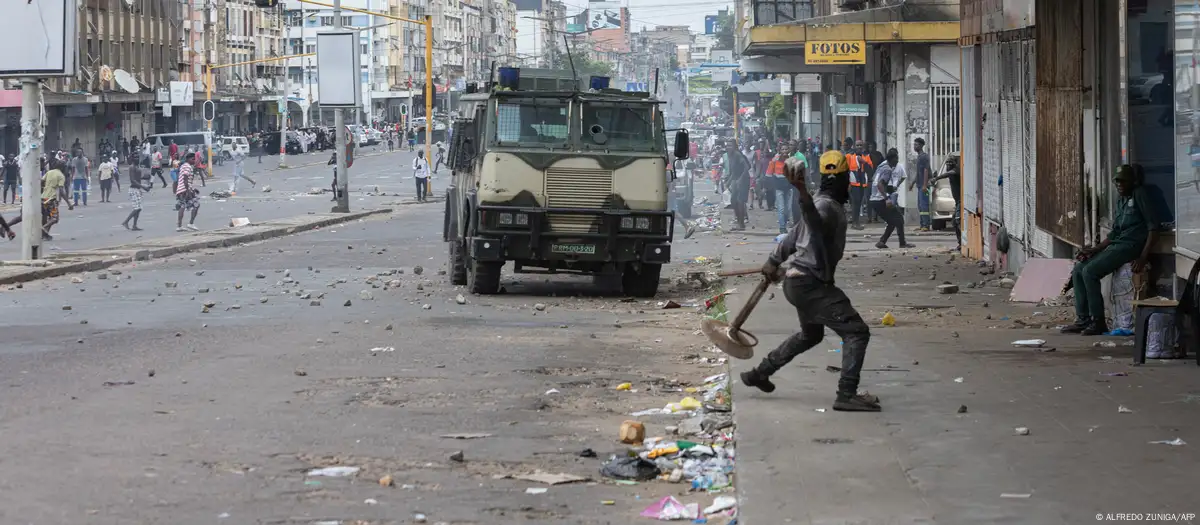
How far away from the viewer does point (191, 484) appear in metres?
7.25

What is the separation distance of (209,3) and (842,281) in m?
84.7

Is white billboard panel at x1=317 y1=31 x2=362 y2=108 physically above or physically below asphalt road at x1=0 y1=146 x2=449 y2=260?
above

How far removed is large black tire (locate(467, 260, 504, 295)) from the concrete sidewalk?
5160 mm

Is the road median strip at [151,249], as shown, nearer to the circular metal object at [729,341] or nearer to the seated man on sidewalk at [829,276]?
the circular metal object at [729,341]

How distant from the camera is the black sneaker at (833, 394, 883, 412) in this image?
29.2 feet

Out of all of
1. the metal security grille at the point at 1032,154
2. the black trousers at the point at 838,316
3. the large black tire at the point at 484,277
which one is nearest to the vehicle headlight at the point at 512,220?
the large black tire at the point at 484,277

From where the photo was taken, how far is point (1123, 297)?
43.1 ft

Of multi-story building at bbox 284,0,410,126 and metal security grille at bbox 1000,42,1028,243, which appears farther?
multi-story building at bbox 284,0,410,126

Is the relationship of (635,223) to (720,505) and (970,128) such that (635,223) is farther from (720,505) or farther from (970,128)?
(720,505)

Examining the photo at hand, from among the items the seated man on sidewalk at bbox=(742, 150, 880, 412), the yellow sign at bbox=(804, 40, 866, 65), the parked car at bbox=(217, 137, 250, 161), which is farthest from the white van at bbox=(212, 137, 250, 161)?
the seated man on sidewalk at bbox=(742, 150, 880, 412)

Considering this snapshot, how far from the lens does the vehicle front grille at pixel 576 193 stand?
17703 millimetres

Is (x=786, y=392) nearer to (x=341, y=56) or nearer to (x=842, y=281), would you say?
(x=842, y=281)

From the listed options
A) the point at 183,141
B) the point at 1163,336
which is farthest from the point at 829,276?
the point at 183,141

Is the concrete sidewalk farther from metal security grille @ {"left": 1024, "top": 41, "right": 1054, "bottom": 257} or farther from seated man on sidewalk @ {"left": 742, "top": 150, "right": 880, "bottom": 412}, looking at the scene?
metal security grille @ {"left": 1024, "top": 41, "right": 1054, "bottom": 257}
